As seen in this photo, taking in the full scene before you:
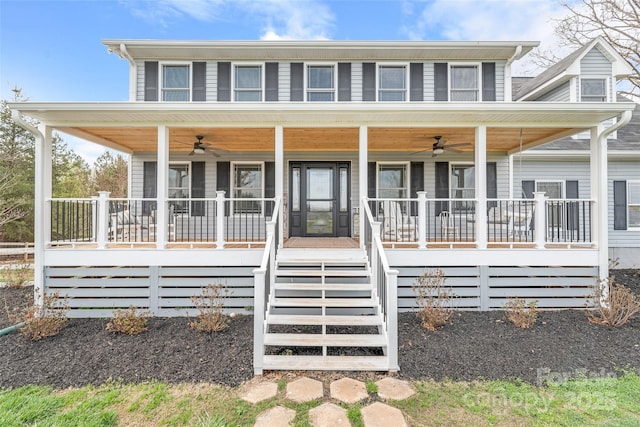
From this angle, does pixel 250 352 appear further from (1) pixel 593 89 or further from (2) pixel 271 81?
(1) pixel 593 89

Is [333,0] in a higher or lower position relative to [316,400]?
higher

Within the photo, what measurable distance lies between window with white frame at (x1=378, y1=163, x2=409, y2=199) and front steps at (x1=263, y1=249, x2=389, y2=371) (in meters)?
3.40

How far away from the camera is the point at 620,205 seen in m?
9.26

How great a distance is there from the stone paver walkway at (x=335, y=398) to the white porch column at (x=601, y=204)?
460 centimetres

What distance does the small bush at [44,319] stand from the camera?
4.44m

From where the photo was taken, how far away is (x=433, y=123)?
220 inches

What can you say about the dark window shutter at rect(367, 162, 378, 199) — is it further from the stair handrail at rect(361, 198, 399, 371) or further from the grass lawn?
the grass lawn

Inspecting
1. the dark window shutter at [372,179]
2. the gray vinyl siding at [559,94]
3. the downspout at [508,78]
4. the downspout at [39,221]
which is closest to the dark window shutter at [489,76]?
the downspout at [508,78]

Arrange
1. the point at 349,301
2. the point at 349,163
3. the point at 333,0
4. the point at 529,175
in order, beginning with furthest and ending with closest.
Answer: the point at 333,0
the point at 529,175
the point at 349,163
the point at 349,301

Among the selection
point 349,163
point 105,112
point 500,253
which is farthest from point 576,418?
point 105,112

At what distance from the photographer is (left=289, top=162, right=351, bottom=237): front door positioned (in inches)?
317

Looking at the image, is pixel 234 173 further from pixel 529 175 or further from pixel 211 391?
pixel 529 175

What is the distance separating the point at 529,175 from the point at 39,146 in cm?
1158

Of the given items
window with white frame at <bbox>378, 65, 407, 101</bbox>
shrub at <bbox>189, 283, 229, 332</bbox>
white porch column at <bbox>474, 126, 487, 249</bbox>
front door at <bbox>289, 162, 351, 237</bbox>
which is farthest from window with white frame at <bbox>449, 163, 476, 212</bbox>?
shrub at <bbox>189, 283, 229, 332</bbox>
